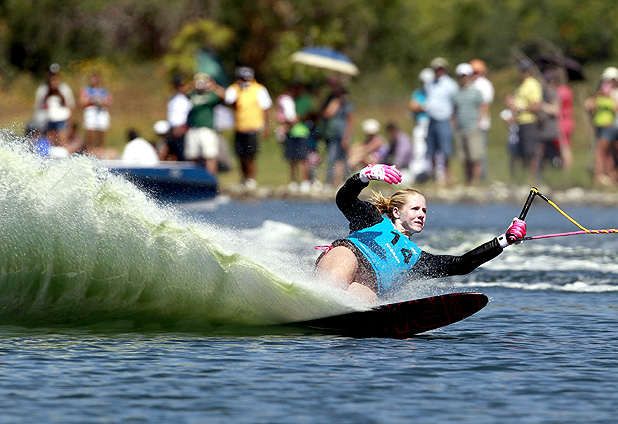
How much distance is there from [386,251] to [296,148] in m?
13.1

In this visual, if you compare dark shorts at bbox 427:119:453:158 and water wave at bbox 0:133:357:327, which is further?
dark shorts at bbox 427:119:453:158

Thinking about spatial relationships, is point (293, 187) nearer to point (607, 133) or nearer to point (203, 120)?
point (203, 120)

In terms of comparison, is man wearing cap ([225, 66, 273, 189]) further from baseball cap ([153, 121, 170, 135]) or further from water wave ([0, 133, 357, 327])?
water wave ([0, 133, 357, 327])

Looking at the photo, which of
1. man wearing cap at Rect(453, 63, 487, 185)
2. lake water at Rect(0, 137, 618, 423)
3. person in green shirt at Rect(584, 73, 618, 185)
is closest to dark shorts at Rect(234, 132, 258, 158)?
man wearing cap at Rect(453, 63, 487, 185)

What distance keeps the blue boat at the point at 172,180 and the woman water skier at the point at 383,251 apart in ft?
30.1

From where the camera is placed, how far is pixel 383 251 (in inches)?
353

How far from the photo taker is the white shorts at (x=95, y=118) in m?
22.0

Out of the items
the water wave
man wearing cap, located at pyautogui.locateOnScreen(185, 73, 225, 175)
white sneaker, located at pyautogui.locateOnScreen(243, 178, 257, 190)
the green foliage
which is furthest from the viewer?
the green foliage

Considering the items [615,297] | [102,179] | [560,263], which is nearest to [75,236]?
[102,179]

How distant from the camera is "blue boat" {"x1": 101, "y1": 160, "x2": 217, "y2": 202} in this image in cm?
1809

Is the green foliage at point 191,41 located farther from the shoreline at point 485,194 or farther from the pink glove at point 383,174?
the pink glove at point 383,174

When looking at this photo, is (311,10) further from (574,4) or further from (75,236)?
(75,236)

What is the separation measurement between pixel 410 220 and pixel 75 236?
249cm

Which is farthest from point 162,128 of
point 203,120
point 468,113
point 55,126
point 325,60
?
point 325,60
